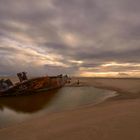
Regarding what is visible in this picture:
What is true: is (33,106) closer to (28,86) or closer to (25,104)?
(25,104)

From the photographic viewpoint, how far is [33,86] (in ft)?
93.5

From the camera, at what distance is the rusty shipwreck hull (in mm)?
25948

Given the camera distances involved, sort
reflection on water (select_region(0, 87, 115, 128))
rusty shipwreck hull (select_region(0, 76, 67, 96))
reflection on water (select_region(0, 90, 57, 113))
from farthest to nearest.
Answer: rusty shipwreck hull (select_region(0, 76, 67, 96)) → reflection on water (select_region(0, 90, 57, 113)) → reflection on water (select_region(0, 87, 115, 128))

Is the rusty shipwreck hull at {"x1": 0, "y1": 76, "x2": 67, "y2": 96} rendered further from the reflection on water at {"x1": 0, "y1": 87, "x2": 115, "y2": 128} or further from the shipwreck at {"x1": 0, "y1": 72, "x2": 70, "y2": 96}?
the reflection on water at {"x1": 0, "y1": 87, "x2": 115, "y2": 128}

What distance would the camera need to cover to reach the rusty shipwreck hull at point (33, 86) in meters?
25.9

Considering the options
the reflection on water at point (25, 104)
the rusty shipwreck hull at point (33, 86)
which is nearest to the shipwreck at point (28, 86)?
the rusty shipwreck hull at point (33, 86)

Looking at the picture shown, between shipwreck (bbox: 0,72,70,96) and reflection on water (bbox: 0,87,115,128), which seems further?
shipwreck (bbox: 0,72,70,96)

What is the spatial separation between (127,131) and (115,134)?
46 cm

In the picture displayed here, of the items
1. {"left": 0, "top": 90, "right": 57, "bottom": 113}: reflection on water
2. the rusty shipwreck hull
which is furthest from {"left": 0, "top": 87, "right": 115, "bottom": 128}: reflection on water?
the rusty shipwreck hull

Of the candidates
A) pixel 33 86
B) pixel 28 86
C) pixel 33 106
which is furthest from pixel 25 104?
pixel 33 86

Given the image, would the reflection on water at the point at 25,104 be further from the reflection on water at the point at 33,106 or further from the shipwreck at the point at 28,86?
the shipwreck at the point at 28,86

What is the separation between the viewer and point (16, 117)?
44.0 feet

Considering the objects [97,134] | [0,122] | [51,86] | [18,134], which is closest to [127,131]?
[97,134]

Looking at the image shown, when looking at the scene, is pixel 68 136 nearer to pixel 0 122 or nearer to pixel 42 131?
pixel 42 131
